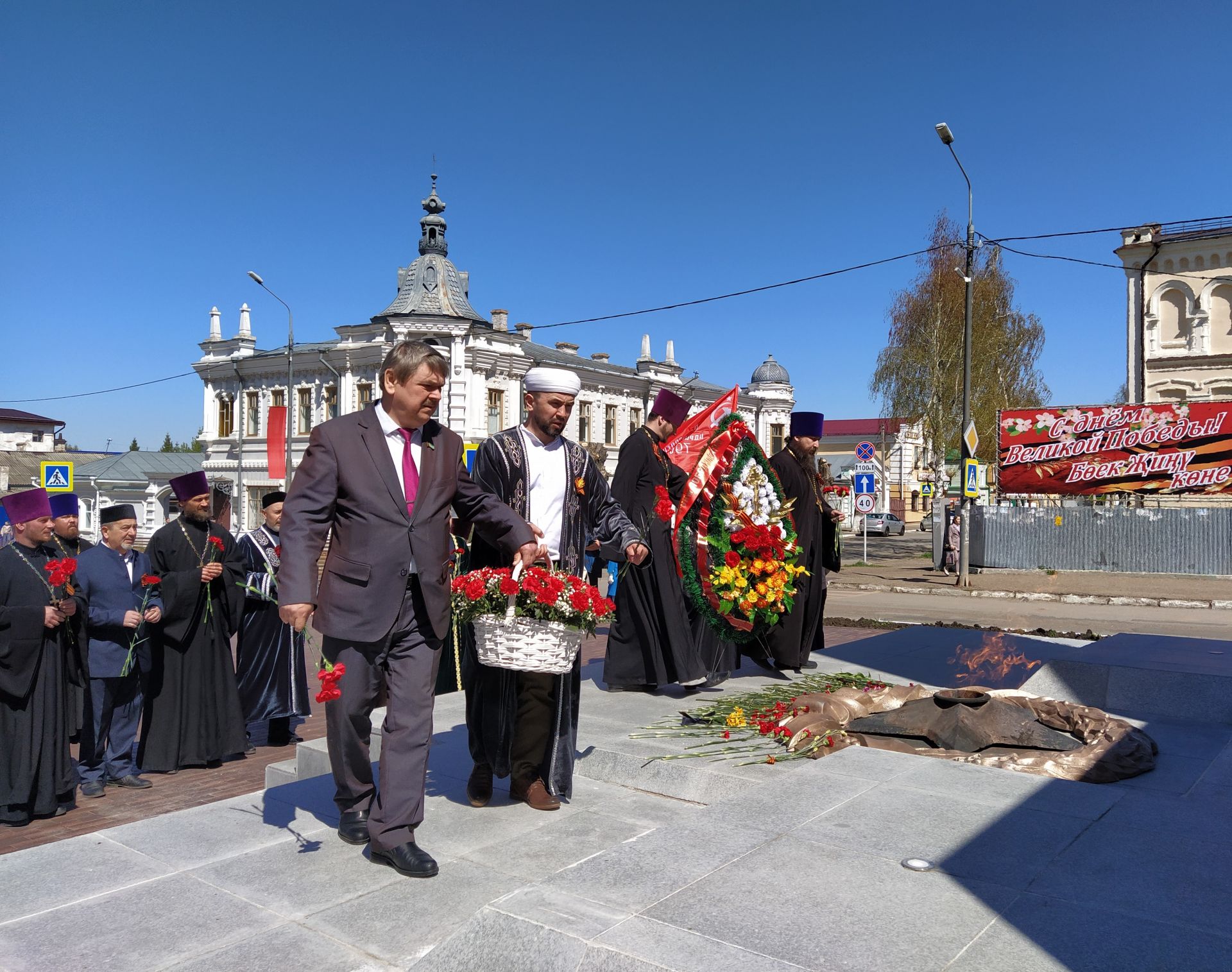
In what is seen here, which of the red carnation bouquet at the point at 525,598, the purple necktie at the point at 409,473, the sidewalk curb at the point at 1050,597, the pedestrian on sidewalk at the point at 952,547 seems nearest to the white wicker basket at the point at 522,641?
the red carnation bouquet at the point at 525,598

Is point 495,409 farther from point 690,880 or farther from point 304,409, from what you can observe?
point 690,880

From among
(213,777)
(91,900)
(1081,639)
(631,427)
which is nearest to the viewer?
(91,900)

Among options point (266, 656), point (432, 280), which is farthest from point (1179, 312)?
point (266, 656)

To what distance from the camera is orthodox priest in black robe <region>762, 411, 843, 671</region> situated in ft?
24.4

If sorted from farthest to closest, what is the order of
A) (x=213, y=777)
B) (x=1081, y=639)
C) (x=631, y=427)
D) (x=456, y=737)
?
1. (x=631, y=427)
2. (x=1081, y=639)
3. (x=213, y=777)
4. (x=456, y=737)

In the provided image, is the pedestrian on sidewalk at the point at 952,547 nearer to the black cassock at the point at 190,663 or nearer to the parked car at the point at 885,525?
the black cassock at the point at 190,663

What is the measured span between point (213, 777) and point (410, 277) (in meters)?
39.1

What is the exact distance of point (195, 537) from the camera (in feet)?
24.1

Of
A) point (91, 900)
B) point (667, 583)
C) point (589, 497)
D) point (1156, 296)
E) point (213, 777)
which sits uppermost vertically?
point (1156, 296)

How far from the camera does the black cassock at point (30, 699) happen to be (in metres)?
5.79

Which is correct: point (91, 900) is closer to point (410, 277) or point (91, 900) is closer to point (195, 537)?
point (195, 537)

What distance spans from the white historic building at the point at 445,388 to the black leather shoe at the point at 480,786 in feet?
111

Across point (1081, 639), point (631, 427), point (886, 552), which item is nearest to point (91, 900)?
point (1081, 639)

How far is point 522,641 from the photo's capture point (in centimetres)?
409
